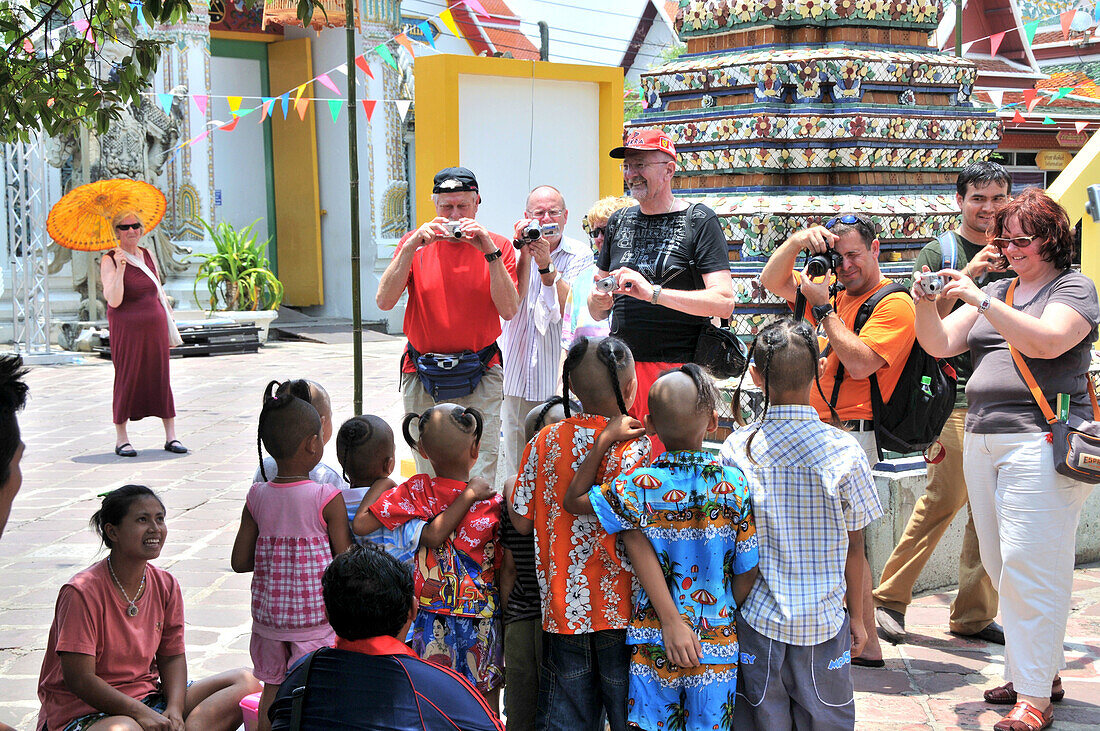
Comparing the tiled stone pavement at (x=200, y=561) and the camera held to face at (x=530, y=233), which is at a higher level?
the camera held to face at (x=530, y=233)

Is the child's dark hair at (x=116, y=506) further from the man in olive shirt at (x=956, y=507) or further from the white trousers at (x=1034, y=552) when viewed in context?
the man in olive shirt at (x=956, y=507)

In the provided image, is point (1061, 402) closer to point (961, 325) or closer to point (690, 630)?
point (961, 325)

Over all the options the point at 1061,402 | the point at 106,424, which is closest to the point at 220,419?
the point at 106,424

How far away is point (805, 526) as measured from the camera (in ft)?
9.95

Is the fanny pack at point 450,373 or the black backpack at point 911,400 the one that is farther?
the fanny pack at point 450,373

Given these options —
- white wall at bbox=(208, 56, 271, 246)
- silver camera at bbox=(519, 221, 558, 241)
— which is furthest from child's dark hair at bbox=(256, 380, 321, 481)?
white wall at bbox=(208, 56, 271, 246)

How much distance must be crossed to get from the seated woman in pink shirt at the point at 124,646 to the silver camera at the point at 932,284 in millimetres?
2394

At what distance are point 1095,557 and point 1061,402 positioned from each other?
2.48 m

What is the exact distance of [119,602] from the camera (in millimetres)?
3215

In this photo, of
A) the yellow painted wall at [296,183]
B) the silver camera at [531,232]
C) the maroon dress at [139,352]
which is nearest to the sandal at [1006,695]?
the silver camera at [531,232]

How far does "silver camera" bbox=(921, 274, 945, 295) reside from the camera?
3564mm

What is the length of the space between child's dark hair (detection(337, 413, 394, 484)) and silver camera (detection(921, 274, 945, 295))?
67.5 inches

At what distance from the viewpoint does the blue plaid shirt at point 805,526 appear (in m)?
3.00

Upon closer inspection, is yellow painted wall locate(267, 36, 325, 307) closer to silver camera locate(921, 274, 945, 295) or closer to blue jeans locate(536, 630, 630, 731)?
silver camera locate(921, 274, 945, 295)
